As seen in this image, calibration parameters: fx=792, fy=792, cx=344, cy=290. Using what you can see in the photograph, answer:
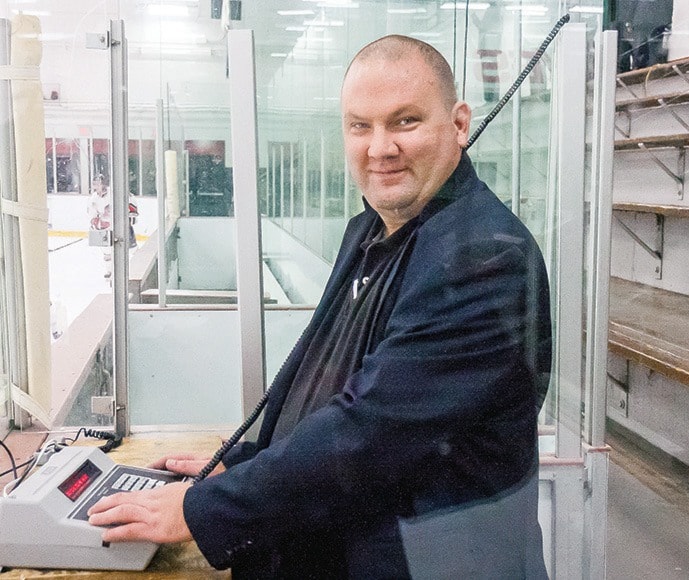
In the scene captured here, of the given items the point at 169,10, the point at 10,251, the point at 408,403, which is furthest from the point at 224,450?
the point at 169,10

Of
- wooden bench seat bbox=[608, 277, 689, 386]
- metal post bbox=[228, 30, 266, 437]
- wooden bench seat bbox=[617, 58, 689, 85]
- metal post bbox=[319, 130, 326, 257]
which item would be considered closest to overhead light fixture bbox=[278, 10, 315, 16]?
metal post bbox=[228, 30, 266, 437]

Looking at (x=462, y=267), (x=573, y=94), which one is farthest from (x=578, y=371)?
(x=462, y=267)

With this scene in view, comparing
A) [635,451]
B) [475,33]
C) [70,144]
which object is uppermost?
[475,33]

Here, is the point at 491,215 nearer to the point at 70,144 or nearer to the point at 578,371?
the point at 578,371

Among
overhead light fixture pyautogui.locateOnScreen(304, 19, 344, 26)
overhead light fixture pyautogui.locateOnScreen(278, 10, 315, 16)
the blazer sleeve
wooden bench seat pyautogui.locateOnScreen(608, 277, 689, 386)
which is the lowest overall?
wooden bench seat pyautogui.locateOnScreen(608, 277, 689, 386)

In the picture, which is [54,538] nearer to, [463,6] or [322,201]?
[322,201]

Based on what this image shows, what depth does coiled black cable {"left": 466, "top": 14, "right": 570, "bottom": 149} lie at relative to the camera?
1.20m

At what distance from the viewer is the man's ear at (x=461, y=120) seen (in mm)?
968

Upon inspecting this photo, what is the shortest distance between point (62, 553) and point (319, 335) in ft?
1.38

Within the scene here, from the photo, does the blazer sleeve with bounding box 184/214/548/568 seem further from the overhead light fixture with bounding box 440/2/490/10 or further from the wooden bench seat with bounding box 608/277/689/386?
the wooden bench seat with bounding box 608/277/689/386

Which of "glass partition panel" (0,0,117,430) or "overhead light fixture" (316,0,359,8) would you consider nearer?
"overhead light fixture" (316,0,359,8)

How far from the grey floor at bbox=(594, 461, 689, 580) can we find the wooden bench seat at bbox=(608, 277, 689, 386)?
0.65 meters

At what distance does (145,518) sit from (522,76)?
37.3 inches

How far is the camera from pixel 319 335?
1082 millimetres
